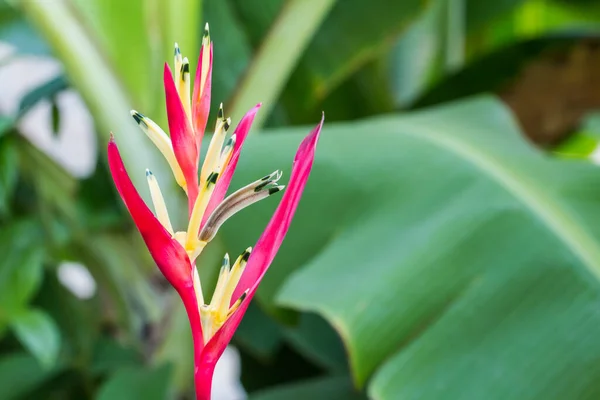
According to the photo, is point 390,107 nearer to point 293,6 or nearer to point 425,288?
point 293,6

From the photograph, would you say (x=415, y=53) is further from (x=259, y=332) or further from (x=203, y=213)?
(x=203, y=213)

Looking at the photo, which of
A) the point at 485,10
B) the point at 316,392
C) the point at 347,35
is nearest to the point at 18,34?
the point at 347,35

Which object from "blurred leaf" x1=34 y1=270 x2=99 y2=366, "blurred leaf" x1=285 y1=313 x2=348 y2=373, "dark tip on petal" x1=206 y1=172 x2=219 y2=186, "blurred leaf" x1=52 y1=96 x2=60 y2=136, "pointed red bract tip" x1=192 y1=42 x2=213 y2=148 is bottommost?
"blurred leaf" x1=34 y1=270 x2=99 y2=366

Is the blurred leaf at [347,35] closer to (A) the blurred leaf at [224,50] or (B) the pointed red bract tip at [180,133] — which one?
(A) the blurred leaf at [224,50]

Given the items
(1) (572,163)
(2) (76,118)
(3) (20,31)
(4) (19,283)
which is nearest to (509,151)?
(1) (572,163)

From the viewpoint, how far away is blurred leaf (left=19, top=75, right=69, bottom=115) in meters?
0.49

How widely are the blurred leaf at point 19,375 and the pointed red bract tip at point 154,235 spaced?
1.22ft

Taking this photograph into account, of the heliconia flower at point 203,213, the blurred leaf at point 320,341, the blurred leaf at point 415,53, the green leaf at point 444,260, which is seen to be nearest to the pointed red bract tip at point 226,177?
the heliconia flower at point 203,213

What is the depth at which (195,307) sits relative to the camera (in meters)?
0.09

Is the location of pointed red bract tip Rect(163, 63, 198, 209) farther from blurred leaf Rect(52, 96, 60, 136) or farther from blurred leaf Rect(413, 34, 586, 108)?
blurred leaf Rect(413, 34, 586, 108)

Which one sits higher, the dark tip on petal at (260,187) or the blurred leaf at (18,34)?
the blurred leaf at (18,34)

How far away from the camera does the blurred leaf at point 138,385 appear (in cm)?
35

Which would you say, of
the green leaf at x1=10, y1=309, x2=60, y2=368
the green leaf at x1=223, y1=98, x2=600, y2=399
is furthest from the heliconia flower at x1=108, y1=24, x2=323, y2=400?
the green leaf at x1=10, y1=309, x2=60, y2=368

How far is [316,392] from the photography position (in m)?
0.41
